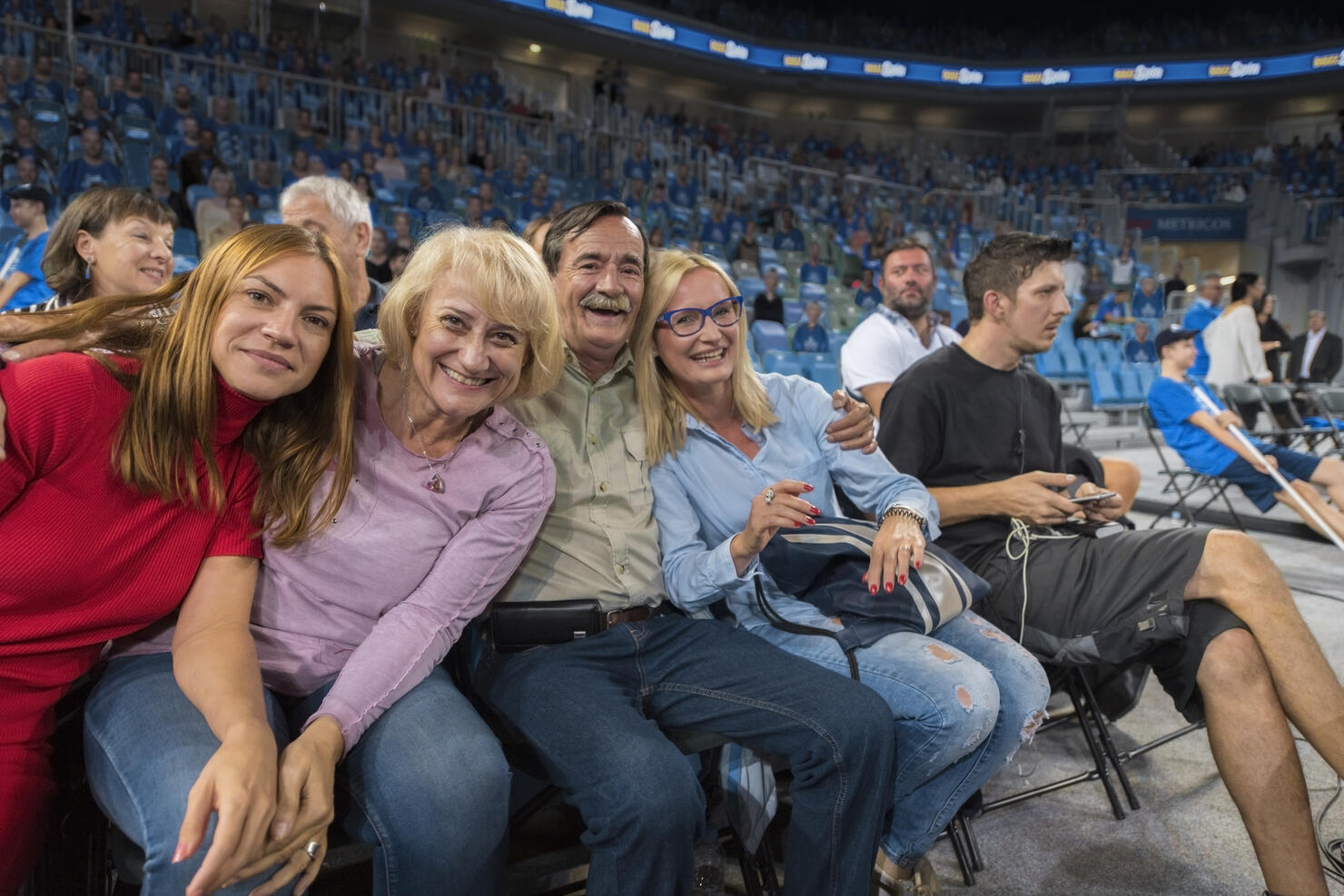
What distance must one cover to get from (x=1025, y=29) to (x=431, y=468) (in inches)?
1137

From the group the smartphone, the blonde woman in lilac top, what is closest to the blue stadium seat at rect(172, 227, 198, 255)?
the blonde woman in lilac top

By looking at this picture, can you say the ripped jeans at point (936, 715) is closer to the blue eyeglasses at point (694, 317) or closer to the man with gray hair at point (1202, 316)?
the blue eyeglasses at point (694, 317)

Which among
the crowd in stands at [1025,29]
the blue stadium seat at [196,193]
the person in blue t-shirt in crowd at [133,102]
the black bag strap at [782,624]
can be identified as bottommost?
the black bag strap at [782,624]

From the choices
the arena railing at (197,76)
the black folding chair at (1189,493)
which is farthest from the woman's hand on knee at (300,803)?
the arena railing at (197,76)

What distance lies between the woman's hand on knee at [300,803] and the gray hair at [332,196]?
2008mm

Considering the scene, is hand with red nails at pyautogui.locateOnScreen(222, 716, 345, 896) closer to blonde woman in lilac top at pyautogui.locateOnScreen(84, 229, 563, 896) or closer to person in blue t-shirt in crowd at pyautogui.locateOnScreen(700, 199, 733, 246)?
blonde woman in lilac top at pyautogui.locateOnScreen(84, 229, 563, 896)

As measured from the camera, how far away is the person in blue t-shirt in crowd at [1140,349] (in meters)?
Answer: 11.5

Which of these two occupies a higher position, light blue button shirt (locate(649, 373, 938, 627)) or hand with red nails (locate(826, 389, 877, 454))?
hand with red nails (locate(826, 389, 877, 454))

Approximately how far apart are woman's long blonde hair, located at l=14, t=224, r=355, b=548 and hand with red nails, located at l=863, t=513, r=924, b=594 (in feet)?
3.33

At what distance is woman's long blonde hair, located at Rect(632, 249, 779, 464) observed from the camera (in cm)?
194

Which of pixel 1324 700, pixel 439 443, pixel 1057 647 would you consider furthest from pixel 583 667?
pixel 1324 700

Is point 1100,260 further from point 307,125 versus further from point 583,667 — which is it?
point 583,667

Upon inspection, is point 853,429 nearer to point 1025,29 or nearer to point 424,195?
point 424,195

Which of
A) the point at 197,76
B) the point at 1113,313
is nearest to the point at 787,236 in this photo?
the point at 1113,313
